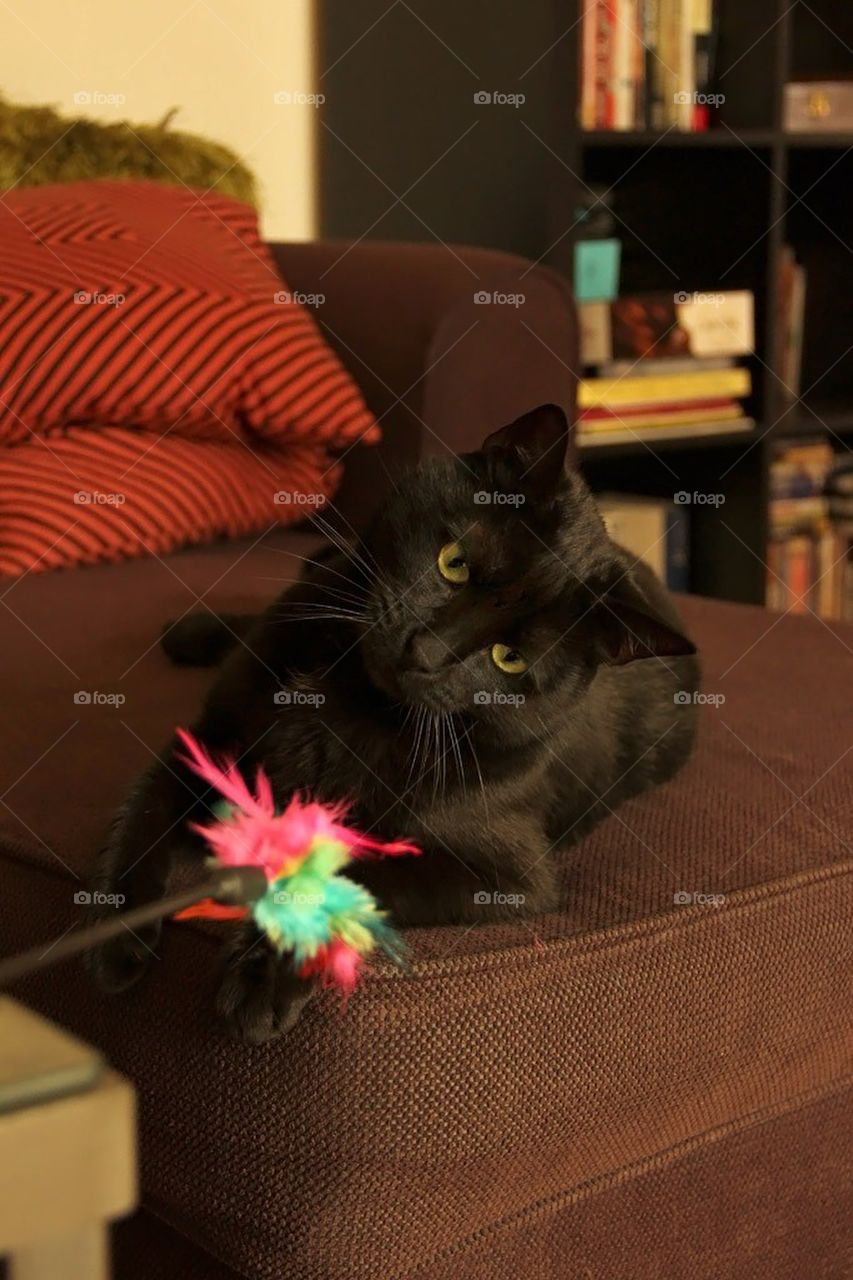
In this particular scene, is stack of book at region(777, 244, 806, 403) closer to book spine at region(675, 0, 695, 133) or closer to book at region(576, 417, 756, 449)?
book at region(576, 417, 756, 449)

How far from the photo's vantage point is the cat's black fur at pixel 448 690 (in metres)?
0.93

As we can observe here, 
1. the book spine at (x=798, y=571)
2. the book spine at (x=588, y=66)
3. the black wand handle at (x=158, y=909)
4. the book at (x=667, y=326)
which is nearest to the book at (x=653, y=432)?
the book at (x=667, y=326)

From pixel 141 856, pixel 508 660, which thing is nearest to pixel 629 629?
pixel 508 660

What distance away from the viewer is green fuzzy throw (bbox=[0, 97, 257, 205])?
79.4 inches

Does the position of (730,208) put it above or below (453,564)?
above

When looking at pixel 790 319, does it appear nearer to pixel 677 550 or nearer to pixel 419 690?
pixel 677 550

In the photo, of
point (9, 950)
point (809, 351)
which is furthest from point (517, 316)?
point (809, 351)

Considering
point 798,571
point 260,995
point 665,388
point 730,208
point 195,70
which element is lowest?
point 798,571

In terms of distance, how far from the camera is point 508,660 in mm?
981

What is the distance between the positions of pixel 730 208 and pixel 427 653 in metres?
1.87

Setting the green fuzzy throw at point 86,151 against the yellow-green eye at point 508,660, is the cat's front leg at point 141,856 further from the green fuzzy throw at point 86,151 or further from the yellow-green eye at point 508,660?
the green fuzzy throw at point 86,151

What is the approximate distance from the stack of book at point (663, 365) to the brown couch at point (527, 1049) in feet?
3.62

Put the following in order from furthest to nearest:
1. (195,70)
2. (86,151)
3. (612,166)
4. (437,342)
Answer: (612,166), (195,70), (86,151), (437,342)

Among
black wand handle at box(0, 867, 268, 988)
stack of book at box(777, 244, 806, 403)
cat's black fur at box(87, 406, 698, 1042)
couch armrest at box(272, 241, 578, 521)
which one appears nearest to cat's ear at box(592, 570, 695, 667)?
cat's black fur at box(87, 406, 698, 1042)
